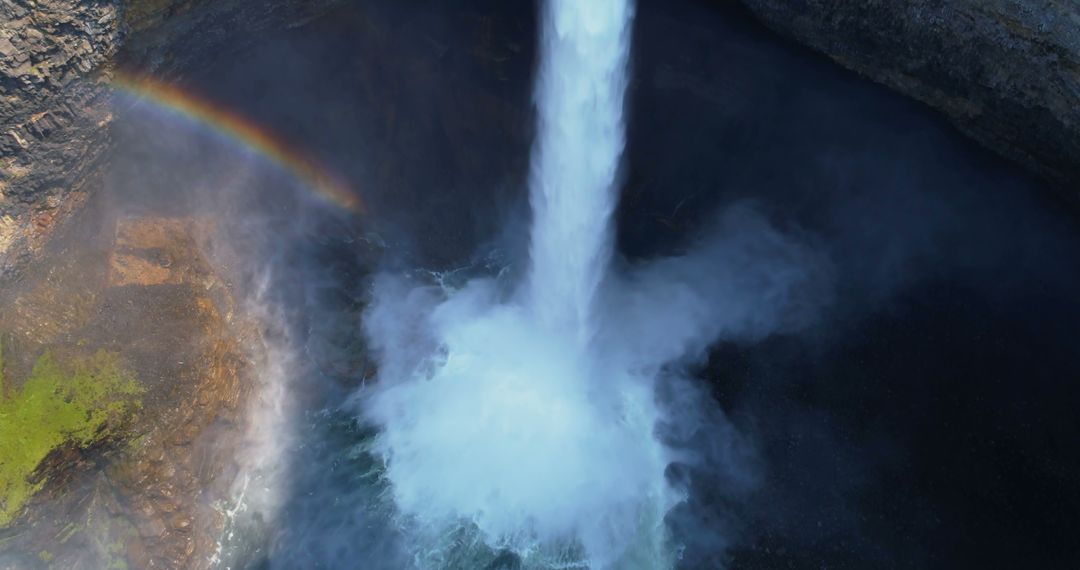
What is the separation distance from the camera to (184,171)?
10984 mm

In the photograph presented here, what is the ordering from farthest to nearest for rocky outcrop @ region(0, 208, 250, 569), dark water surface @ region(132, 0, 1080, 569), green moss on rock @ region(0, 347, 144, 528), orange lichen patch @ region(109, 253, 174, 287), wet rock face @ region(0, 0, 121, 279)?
dark water surface @ region(132, 0, 1080, 569), orange lichen patch @ region(109, 253, 174, 287), rocky outcrop @ region(0, 208, 250, 569), green moss on rock @ region(0, 347, 144, 528), wet rock face @ region(0, 0, 121, 279)

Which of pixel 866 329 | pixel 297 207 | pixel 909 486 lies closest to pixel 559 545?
pixel 909 486

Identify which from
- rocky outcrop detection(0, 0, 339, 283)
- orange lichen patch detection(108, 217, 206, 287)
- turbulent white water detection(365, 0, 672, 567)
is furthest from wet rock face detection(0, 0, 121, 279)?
turbulent white water detection(365, 0, 672, 567)

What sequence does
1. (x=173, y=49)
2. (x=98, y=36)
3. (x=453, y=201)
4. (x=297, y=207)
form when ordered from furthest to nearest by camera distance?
(x=453, y=201) < (x=297, y=207) < (x=173, y=49) < (x=98, y=36)

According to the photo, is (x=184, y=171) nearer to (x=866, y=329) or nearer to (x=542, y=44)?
(x=542, y=44)

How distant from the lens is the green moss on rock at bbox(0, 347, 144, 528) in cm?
898

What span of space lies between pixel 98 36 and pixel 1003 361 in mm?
13504

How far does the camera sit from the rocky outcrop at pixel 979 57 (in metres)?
9.41

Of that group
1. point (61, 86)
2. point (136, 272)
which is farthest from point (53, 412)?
point (61, 86)

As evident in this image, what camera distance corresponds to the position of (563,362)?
41.2ft

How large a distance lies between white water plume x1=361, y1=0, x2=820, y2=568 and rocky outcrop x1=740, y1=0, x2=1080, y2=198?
311 centimetres

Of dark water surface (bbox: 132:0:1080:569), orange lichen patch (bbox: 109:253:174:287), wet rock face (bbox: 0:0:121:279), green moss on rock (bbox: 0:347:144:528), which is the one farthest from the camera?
dark water surface (bbox: 132:0:1080:569)

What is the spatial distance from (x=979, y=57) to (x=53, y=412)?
1332 cm

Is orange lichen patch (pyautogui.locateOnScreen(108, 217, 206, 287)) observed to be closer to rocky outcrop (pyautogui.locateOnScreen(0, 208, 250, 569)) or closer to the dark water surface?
rocky outcrop (pyautogui.locateOnScreen(0, 208, 250, 569))
